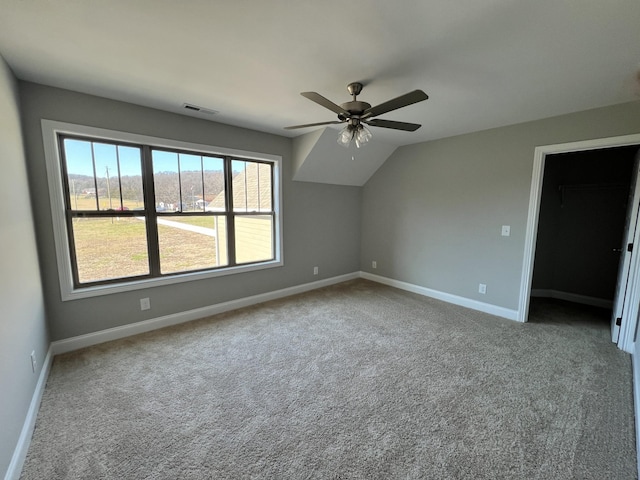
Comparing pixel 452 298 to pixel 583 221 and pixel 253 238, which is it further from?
pixel 253 238

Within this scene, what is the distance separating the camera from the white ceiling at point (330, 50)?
1404mm

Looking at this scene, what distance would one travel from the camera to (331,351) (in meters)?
2.63

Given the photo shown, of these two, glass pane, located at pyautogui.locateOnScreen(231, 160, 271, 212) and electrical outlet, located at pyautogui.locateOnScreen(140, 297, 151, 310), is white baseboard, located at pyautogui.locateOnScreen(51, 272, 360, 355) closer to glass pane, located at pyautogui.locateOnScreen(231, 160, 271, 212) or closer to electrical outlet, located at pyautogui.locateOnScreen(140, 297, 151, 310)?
electrical outlet, located at pyautogui.locateOnScreen(140, 297, 151, 310)

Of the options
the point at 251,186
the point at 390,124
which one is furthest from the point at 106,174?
the point at 390,124

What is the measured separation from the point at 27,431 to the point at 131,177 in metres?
2.22

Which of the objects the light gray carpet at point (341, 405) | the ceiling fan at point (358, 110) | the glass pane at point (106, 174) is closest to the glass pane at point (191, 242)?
the glass pane at point (106, 174)

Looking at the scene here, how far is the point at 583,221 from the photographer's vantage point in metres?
3.93

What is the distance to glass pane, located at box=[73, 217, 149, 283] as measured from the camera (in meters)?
2.66

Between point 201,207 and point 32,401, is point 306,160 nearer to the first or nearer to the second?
point 201,207

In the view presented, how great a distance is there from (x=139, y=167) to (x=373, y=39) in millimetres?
2634

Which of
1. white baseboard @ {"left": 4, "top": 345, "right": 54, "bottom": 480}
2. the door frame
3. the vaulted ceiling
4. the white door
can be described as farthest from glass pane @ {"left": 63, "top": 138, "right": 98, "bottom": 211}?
the white door

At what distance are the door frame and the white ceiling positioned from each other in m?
0.37

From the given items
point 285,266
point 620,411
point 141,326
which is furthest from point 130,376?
point 620,411

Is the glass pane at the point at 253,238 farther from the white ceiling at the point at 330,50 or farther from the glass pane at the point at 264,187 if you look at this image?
the white ceiling at the point at 330,50
